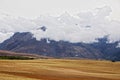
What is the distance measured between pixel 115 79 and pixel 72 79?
42.2ft

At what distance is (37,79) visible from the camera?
59406 millimetres

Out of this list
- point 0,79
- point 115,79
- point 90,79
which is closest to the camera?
point 0,79

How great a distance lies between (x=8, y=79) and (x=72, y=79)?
61.8 feet

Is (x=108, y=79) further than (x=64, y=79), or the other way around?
(x=108, y=79)

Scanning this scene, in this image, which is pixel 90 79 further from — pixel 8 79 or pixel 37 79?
pixel 8 79

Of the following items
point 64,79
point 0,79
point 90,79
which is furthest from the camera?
point 90,79

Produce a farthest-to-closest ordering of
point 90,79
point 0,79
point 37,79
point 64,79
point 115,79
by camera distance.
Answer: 1. point 115,79
2. point 90,79
3. point 64,79
4. point 37,79
5. point 0,79

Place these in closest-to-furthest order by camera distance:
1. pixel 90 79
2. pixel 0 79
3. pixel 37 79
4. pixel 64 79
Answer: pixel 0 79 → pixel 37 79 → pixel 64 79 → pixel 90 79

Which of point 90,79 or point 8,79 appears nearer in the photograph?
point 8,79

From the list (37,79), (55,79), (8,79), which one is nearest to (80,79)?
(55,79)

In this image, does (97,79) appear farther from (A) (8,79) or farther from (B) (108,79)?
(A) (8,79)

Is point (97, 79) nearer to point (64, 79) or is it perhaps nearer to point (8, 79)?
point (64, 79)

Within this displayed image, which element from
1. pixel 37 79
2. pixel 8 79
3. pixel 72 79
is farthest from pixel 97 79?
pixel 8 79

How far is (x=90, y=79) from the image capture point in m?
69.8
